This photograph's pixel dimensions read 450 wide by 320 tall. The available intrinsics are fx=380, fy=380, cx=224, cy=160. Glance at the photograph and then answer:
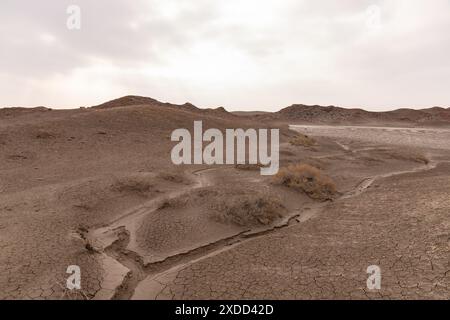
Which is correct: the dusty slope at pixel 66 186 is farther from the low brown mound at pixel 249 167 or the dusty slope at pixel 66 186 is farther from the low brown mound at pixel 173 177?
the low brown mound at pixel 249 167

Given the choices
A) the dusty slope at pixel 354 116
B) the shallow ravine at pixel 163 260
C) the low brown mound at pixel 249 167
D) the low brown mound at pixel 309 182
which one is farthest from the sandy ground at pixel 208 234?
the dusty slope at pixel 354 116

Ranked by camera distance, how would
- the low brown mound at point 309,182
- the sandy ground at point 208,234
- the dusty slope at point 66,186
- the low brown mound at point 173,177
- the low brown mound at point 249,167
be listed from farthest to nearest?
the low brown mound at point 249,167 → the low brown mound at point 173,177 → the low brown mound at point 309,182 → the dusty slope at point 66,186 → the sandy ground at point 208,234

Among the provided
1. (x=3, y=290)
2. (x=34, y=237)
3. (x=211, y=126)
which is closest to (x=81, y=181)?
(x=34, y=237)

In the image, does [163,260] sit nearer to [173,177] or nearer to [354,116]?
[173,177]

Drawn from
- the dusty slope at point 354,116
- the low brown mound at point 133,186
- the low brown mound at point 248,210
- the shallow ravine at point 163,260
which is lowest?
the shallow ravine at point 163,260

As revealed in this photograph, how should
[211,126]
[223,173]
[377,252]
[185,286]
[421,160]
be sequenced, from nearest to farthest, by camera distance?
[185,286] < [377,252] < [223,173] < [421,160] < [211,126]

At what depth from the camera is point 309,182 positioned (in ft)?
41.5

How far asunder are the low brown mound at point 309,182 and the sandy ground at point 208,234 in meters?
0.31

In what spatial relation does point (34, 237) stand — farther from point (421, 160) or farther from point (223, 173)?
point (421, 160)

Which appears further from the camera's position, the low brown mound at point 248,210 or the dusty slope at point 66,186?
the low brown mound at point 248,210

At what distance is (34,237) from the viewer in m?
7.71

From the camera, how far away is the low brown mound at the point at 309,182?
12.2 metres

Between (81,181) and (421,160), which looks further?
(421,160)
